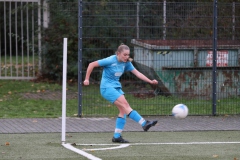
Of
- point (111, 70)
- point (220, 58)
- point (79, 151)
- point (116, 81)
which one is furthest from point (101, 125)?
point (79, 151)

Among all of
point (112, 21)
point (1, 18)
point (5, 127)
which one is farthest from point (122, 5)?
point (1, 18)

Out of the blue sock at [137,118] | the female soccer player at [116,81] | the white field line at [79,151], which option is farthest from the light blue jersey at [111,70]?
the white field line at [79,151]

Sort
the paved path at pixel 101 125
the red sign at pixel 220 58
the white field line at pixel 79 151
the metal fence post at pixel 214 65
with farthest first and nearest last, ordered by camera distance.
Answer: the red sign at pixel 220 58, the metal fence post at pixel 214 65, the paved path at pixel 101 125, the white field line at pixel 79 151

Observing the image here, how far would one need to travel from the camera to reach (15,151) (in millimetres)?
8641

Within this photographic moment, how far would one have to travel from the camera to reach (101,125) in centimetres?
1222

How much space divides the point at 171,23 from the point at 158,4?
549 millimetres

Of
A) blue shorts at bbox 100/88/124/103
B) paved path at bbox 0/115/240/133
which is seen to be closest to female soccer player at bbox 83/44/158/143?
blue shorts at bbox 100/88/124/103

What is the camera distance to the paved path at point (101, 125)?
37.6 ft

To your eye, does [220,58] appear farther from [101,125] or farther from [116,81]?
[116,81]

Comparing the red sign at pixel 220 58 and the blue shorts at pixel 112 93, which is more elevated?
the red sign at pixel 220 58

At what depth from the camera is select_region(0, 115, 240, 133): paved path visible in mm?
11461

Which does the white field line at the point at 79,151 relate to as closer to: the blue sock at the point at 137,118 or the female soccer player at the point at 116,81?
the female soccer player at the point at 116,81

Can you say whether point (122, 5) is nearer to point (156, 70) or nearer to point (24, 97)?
point (156, 70)

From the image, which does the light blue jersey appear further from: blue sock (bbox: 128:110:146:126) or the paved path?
the paved path
